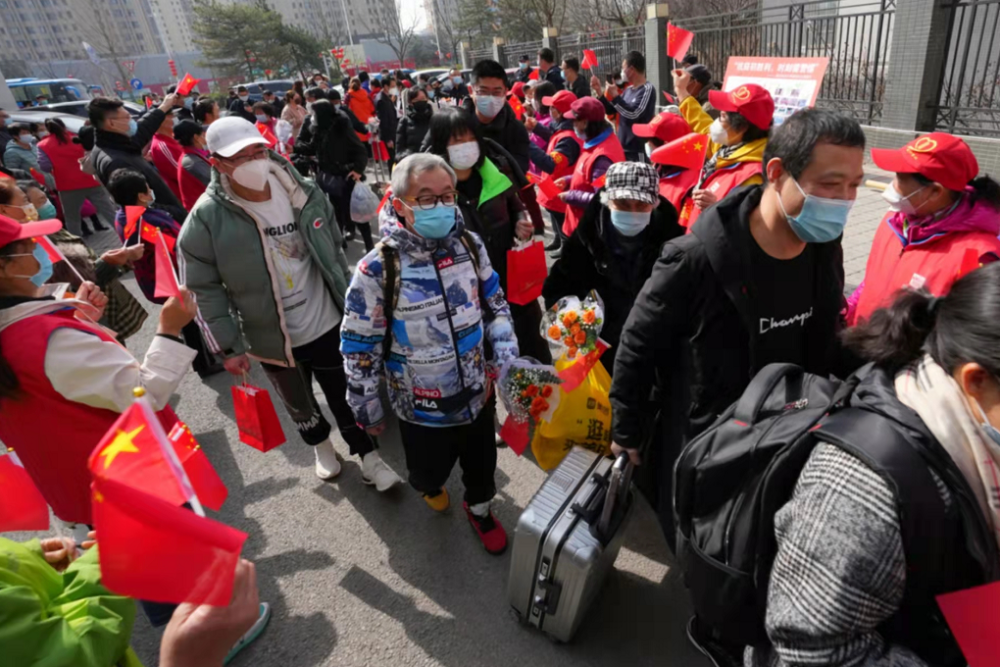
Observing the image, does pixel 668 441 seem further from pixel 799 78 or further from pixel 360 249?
pixel 360 249

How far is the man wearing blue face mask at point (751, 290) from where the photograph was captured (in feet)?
5.58

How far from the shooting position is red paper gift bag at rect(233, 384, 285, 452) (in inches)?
107

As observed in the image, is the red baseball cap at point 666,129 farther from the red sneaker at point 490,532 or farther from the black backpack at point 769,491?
the black backpack at point 769,491

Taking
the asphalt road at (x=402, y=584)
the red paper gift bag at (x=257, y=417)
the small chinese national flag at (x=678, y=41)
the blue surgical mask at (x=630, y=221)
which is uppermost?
the small chinese national flag at (x=678, y=41)

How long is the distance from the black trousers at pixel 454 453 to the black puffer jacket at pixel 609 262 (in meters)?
0.71

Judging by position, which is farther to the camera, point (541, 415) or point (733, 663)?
point (541, 415)

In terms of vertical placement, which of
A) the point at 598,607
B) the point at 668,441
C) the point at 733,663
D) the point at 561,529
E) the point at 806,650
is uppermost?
the point at 806,650

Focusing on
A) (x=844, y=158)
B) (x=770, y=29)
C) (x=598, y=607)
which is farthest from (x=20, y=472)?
(x=770, y=29)

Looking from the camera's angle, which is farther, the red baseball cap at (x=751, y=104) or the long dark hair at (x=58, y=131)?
the long dark hair at (x=58, y=131)

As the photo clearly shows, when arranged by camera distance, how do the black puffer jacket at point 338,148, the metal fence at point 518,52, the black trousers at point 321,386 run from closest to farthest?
the black trousers at point 321,386 < the black puffer jacket at point 338,148 < the metal fence at point 518,52

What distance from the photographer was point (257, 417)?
8.89 feet

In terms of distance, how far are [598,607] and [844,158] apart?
6.43 feet

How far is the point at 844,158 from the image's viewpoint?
1670 mm

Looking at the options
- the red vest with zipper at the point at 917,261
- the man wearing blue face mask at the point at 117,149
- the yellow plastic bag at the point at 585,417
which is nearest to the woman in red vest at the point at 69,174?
the man wearing blue face mask at the point at 117,149
